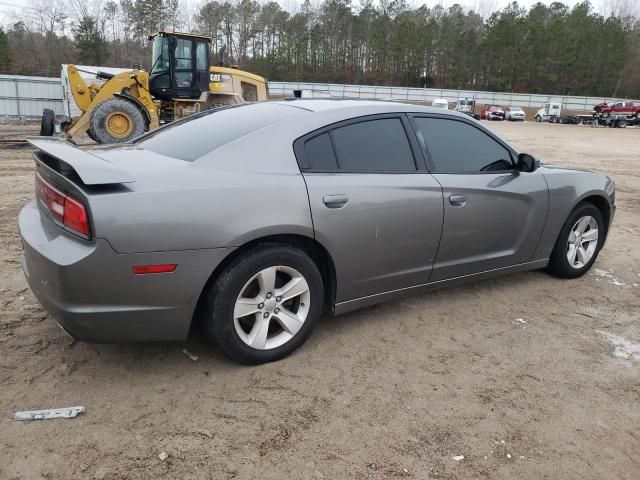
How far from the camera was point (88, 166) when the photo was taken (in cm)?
252

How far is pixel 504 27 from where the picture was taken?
7906cm

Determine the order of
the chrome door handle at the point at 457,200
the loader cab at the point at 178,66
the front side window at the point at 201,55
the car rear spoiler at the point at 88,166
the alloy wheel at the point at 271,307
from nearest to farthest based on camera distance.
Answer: the car rear spoiler at the point at 88,166 → the alloy wheel at the point at 271,307 → the chrome door handle at the point at 457,200 → the loader cab at the point at 178,66 → the front side window at the point at 201,55

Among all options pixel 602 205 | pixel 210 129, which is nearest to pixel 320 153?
pixel 210 129

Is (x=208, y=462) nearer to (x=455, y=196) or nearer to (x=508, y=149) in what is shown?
(x=455, y=196)

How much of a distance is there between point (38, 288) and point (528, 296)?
361 centimetres

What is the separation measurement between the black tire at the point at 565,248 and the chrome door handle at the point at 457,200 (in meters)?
1.39

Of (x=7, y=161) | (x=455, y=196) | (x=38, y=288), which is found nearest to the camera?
(x=38, y=288)

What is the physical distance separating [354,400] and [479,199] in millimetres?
1826

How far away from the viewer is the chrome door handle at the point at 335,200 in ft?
10.0

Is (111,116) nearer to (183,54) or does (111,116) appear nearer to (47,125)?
(183,54)

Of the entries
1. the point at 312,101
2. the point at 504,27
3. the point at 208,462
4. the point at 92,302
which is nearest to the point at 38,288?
the point at 92,302

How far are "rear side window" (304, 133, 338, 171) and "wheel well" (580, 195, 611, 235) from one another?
2.76 meters

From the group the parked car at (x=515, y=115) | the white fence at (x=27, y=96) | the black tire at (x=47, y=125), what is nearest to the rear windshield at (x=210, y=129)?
the black tire at (x=47, y=125)

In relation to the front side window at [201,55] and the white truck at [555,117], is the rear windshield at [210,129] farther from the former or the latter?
the white truck at [555,117]
